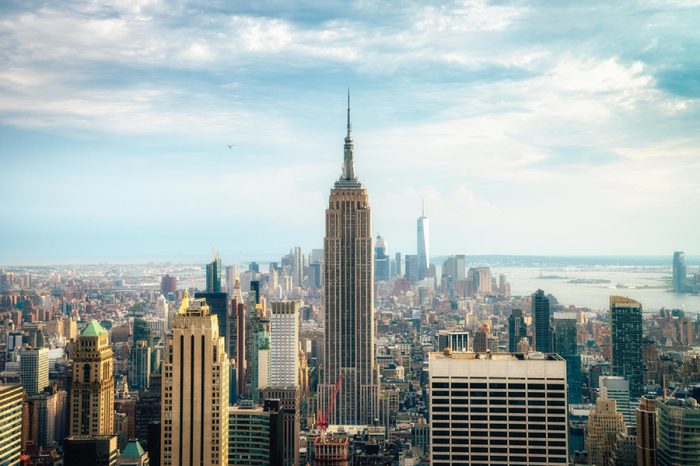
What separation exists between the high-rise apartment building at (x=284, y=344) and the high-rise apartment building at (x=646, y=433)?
33.0 feet

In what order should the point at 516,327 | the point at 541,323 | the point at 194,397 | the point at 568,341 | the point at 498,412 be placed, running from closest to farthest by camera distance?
the point at 498,412 < the point at 194,397 < the point at 568,341 < the point at 541,323 < the point at 516,327

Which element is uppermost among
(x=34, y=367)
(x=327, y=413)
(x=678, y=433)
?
(x=34, y=367)

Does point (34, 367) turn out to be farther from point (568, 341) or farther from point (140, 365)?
point (568, 341)

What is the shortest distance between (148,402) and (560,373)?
22.5ft

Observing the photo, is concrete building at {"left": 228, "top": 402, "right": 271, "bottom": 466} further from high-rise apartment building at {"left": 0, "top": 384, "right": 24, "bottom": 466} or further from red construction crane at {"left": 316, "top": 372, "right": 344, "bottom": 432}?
red construction crane at {"left": 316, "top": 372, "right": 344, "bottom": 432}

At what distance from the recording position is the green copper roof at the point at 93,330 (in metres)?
13.6

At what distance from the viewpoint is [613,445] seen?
39.6 ft

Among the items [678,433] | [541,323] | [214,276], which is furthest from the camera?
[541,323]

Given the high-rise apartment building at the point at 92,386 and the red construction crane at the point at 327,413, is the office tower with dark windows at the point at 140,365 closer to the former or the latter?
the high-rise apartment building at the point at 92,386

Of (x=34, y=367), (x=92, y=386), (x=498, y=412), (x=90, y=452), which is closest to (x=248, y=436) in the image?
(x=90, y=452)

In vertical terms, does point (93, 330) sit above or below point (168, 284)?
below

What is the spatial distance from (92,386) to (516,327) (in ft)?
31.3

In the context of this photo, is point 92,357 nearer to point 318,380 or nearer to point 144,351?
point 144,351

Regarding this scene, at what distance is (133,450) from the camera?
1100cm
